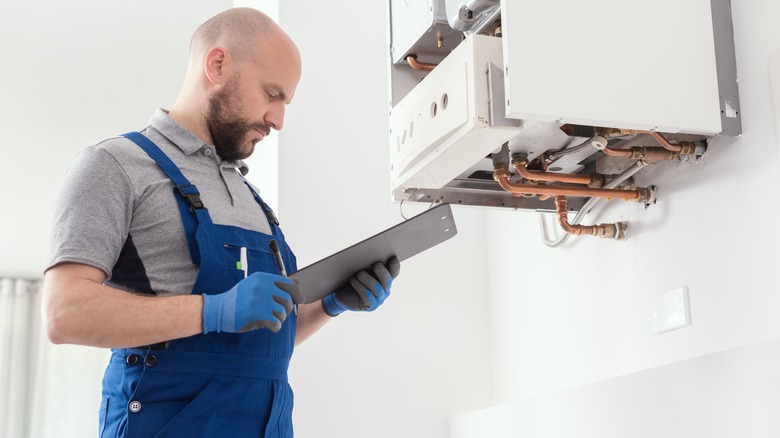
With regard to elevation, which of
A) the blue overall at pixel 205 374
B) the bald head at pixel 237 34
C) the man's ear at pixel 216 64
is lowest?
the blue overall at pixel 205 374

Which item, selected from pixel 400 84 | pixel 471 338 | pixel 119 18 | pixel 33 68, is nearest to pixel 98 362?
pixel 33 68

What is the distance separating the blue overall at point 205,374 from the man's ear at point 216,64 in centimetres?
19

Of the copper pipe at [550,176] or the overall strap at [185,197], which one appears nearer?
the overall strap at [185,197]

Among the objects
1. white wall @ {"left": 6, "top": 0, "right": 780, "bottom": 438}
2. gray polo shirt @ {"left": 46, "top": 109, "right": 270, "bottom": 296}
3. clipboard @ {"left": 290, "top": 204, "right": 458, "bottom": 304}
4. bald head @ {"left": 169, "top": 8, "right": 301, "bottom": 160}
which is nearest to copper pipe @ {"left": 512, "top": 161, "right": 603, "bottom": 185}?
white wall @ {"left": 6, "top": 0, "right": 780, "bottom": 438}

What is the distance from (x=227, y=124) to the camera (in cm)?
163

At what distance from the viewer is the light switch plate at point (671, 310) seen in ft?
6.06

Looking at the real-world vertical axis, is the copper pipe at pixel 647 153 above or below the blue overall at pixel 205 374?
above

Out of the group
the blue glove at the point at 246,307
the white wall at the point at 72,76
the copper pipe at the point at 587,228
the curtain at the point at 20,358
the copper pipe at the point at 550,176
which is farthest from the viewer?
the curtain at the point at 20,358

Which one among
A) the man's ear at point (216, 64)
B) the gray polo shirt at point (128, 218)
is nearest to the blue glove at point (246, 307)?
the gray polo shirt at point (128, 218)

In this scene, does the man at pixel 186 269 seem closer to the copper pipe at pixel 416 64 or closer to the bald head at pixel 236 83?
the bald head at pixel 236 83

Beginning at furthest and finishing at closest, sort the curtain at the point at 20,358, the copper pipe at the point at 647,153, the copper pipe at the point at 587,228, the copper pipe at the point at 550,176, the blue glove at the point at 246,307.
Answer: the curtain at the point at 20,358, the copper pipe at the point at 587,228, the copper pipe at the point at 550,176, the copper pipe at the point at 647,153, the blue glove at the point at 246,307

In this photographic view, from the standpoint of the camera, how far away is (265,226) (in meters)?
1.61

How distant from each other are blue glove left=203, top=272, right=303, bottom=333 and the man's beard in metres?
0.34

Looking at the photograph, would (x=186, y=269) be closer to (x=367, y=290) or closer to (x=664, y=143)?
(x=367, y=290)
